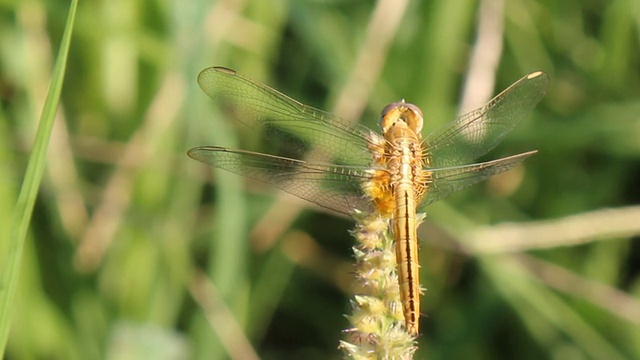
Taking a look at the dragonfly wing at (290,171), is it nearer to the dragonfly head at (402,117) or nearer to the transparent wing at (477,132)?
the dragonfly head at (402,117)

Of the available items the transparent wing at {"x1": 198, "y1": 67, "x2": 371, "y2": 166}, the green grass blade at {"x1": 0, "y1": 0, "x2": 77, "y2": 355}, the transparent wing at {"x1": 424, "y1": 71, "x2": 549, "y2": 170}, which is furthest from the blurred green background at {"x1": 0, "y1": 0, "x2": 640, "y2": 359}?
the green grass blade at {"x1": 0, "y1": 0, "x2": 77, "y2": 355}

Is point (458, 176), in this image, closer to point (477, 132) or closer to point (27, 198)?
point (477, 132)

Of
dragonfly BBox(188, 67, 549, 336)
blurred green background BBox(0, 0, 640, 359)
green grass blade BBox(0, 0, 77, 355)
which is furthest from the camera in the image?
blurred green background BBox(0, 0, 640, 359)

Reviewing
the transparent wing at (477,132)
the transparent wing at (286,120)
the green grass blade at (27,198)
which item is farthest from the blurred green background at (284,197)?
the green grass blade at (27,198)

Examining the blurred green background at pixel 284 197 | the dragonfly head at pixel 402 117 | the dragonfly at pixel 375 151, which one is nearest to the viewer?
the dragonfly at pixel 375 151

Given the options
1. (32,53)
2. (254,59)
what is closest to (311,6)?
(254,59)

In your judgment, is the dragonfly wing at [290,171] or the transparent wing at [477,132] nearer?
the dragonfly wing at [290,171]

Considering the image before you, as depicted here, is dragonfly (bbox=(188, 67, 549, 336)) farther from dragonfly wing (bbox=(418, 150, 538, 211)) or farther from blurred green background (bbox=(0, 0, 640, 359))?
blurred green background (bbox=(0, 0, 640, 359))
